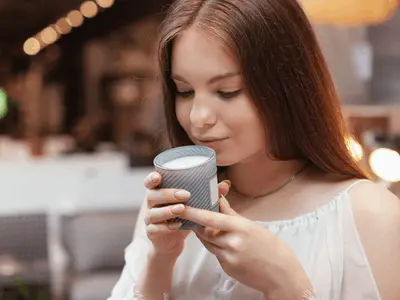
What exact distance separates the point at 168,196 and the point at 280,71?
1.07 feet

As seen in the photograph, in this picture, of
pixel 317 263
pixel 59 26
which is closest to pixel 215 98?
pixel 317 263

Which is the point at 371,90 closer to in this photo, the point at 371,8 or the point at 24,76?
the point at 371,8

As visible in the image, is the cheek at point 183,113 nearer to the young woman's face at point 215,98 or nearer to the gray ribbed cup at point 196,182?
the young woman's face at point 215,98

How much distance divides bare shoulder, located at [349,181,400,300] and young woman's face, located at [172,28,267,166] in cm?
24

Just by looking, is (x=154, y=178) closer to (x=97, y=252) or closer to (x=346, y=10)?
(x=346, y=10)

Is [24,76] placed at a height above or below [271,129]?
below

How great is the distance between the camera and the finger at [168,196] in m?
1.00

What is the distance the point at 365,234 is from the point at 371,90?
11.8 ft

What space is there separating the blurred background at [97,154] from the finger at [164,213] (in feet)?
1.18

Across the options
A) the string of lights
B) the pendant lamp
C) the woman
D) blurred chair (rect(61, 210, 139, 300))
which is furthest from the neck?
the string of lights

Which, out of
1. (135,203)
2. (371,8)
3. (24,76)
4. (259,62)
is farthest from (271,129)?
(24,76)

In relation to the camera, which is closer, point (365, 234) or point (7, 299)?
point (365, 234)

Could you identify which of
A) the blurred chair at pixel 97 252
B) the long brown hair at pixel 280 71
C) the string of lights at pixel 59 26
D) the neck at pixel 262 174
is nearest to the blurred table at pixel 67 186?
the blurred chair at pixel 97 252

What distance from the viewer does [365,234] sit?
47.2 inches
